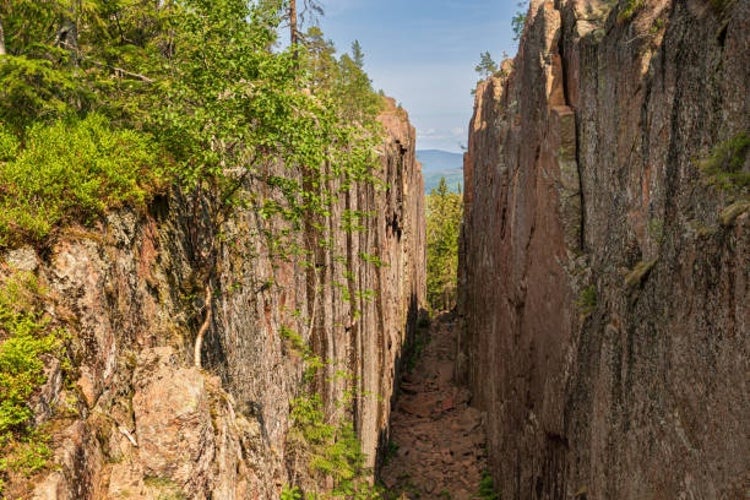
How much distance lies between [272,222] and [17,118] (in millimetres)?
5803

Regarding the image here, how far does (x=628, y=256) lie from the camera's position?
11.8 meters

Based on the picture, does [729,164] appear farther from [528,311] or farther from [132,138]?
[528,311]

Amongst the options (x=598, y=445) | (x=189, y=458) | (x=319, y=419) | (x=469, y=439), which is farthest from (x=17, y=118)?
(x=469, y=439)

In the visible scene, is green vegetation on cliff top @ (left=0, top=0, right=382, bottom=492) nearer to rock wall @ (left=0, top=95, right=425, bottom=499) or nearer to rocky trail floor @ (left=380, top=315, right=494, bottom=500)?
rock wall @ (left=0, top=95, right=425, bottom=499)

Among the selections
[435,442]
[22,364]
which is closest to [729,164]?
[22,364]

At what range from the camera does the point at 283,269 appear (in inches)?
547

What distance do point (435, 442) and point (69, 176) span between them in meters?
26.0

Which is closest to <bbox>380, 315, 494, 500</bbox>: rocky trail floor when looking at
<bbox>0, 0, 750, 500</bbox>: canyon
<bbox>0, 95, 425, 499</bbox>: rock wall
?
<bbox>0, 0, 750, 500</bbox>: canyon

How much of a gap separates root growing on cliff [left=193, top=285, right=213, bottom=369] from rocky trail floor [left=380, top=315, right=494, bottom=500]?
17.7 m

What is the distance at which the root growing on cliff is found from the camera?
8156 mm

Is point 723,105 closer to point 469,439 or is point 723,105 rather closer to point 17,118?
point 17,118

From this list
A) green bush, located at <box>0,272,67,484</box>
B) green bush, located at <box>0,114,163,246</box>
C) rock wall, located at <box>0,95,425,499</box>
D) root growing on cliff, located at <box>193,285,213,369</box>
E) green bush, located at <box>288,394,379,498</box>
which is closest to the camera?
green bush, located at <box>0,272,67,484</box>

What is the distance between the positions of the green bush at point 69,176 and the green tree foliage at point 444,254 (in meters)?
53.5

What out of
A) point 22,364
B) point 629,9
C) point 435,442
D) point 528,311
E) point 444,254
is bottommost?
point 435,442
